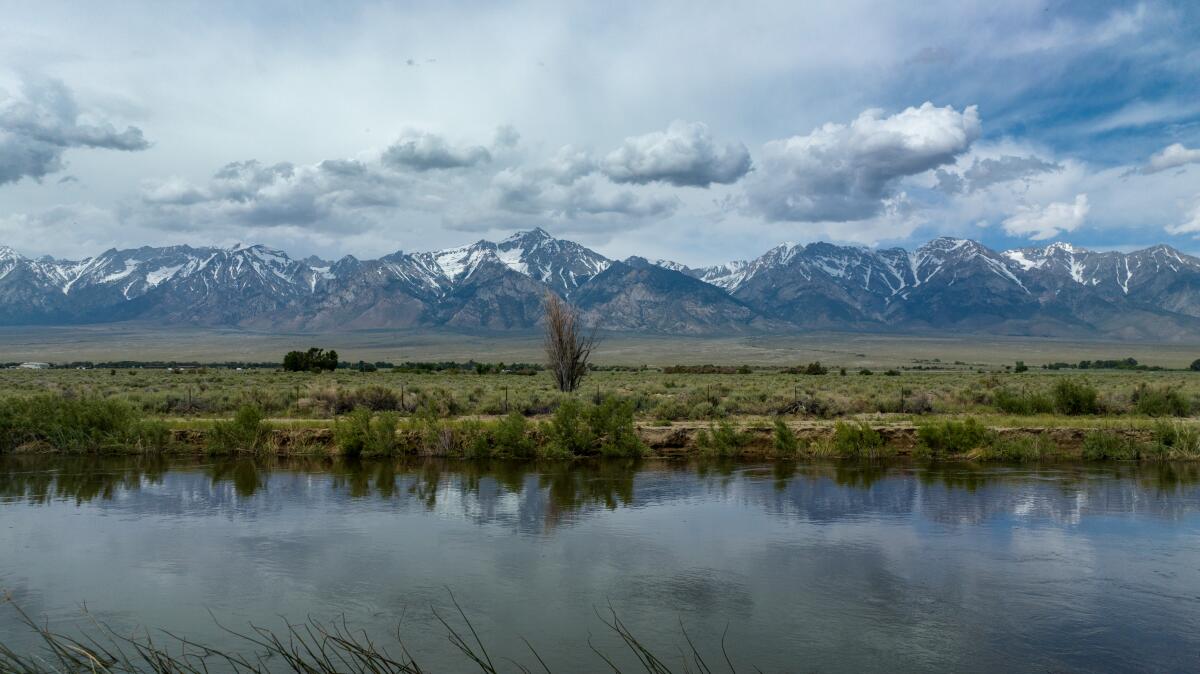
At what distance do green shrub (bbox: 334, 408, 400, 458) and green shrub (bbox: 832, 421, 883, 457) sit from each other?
12411mm

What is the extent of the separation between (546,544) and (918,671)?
6517 mm

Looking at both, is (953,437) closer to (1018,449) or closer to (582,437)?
(1018,449)

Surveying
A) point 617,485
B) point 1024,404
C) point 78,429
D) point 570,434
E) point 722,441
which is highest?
point 1024,404

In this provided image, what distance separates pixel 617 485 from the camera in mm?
19688

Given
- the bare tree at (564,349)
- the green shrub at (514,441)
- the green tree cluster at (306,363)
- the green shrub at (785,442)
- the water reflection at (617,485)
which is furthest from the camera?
the green tree cluster at (306,363)

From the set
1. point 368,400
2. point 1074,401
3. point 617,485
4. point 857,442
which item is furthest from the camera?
point 368,400

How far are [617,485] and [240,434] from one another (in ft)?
38.8

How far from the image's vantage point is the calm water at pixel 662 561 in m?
9.68

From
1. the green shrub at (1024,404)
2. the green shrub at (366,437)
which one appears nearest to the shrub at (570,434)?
the green shrub at (366,437)

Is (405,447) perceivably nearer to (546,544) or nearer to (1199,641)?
(546,544)

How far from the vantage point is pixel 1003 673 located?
8.67 meters

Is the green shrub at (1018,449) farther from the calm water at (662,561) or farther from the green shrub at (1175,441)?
the calm water at (662,561)

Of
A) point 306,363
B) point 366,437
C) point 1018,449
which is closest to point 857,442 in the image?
point 1018,449

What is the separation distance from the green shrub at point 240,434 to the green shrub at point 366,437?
7.50ft
